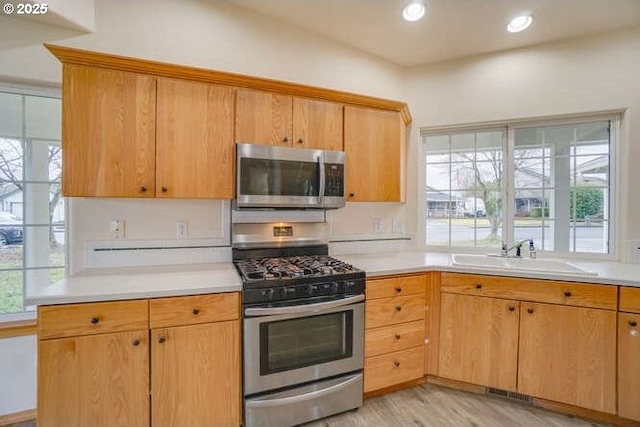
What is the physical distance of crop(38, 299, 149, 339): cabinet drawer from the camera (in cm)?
143

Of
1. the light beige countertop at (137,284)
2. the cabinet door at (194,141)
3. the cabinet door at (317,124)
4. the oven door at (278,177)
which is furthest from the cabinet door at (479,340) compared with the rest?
the cabinet door at (194,141)

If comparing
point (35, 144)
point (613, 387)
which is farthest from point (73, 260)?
point (613, 387)

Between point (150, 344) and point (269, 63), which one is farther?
point (269, 63)

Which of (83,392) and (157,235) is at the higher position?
(157,235)

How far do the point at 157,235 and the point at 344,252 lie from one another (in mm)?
1464

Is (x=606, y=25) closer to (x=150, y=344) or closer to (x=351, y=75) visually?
(x=351, y=75)

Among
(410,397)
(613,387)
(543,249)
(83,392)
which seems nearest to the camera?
(83,392)

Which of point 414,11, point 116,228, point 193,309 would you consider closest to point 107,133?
point 116,228

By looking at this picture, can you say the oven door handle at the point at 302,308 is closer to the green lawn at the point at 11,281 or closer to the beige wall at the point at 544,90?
the beige wall at the point at 544,90

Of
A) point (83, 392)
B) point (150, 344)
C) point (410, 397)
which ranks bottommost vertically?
point (410, 397)

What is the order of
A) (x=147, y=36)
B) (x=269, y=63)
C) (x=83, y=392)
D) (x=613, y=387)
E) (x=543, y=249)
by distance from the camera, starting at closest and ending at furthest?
(x=83, y=392) → (x=613, y=387) → (x=147, y=36) → (x=269, y=63) → (x=543, y=249)

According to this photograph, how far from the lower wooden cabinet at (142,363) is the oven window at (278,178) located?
0.72 m

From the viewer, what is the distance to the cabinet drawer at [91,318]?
4.70ft

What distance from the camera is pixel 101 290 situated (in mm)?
1541
